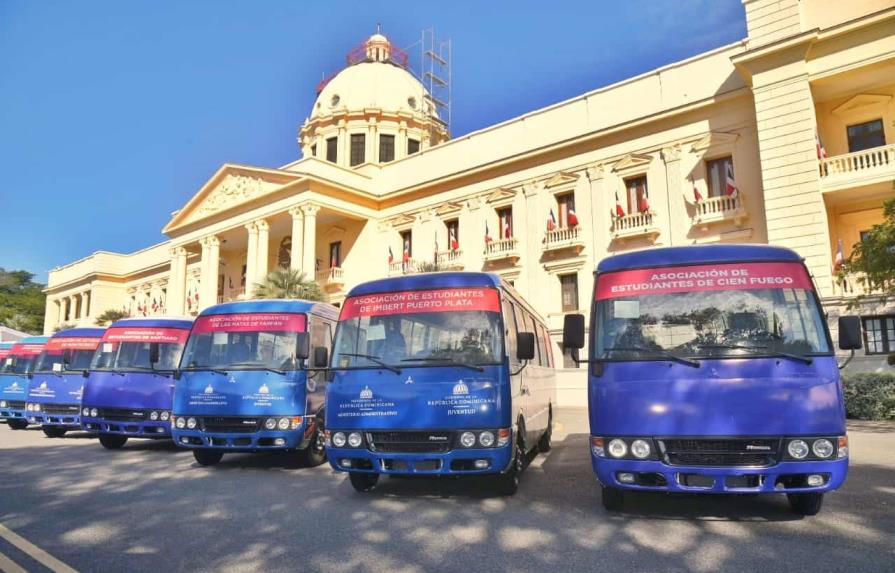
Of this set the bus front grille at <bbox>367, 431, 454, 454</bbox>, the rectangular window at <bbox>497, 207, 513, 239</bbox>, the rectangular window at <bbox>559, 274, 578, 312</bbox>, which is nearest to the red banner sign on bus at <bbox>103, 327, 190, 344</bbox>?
the bus front grille at <bbox>367, 431, 454, 454</bbox>

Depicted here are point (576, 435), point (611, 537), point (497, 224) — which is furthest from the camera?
point (497, 224)

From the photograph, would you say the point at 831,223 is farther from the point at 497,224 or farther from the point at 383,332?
the point at 383,332

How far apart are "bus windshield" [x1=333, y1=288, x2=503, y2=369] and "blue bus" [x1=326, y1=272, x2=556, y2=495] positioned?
11mm

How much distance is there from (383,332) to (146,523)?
2863 mm

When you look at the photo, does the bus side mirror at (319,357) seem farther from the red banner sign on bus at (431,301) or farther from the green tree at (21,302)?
the green tree at (21,302)

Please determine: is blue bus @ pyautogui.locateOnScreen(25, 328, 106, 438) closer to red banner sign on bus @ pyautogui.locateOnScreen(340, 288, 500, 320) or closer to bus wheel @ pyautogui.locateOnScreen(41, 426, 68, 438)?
bus wheel @ pyautogui.locateOnScreen(41, 426, 68, 438)

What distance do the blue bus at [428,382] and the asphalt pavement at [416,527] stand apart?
1.65ft

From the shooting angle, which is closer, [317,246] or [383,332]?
[383,332]

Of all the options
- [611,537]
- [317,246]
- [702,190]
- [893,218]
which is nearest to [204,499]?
[611,537]

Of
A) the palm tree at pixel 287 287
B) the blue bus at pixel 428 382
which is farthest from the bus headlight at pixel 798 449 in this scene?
the palm tree at pixel 287 287

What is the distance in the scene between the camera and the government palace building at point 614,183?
61.8ft

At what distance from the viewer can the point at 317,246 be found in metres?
35.8

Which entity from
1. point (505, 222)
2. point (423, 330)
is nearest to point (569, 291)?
point (505, 222)

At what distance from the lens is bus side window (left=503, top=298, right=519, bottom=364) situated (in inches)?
259
